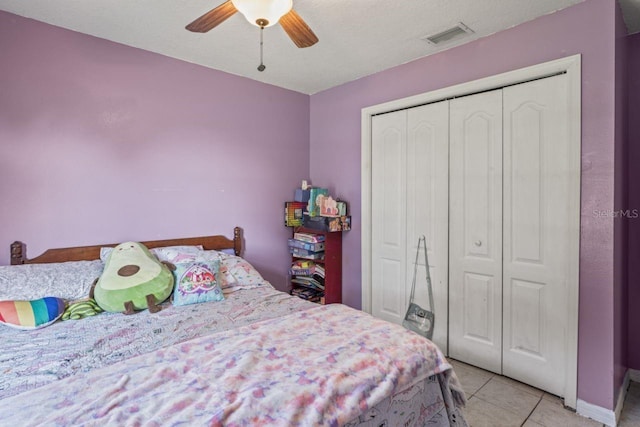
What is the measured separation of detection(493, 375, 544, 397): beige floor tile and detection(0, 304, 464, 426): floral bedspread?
1034 millimetres

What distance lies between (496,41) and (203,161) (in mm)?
2451

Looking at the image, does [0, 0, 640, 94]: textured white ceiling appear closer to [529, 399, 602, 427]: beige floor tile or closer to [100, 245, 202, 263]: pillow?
[100, 245, 202, 263]: pillow

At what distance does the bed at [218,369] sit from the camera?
1.07 m

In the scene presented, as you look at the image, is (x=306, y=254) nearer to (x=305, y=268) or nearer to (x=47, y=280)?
(x=305, y=268)

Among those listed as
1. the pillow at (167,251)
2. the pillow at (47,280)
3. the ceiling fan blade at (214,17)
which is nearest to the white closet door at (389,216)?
the pillow at (167,251)

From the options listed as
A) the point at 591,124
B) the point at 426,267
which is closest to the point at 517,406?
the point at 426,267

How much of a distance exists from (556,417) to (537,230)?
3.67 ft

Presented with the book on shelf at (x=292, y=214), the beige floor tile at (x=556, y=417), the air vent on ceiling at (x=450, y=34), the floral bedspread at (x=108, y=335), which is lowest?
the beige floor tile at (x=556, y=417)

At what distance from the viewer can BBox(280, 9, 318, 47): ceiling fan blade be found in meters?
1.73

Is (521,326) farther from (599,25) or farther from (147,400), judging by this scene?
(147,400)

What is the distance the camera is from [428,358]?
5.03 ft

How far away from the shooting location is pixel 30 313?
1.85 metres

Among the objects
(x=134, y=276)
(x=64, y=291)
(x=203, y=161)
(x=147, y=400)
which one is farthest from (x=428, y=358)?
(x=203, y=161)

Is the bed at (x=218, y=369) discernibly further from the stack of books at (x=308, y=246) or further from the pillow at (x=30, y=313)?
the stack of books at (x=308, y=246)
